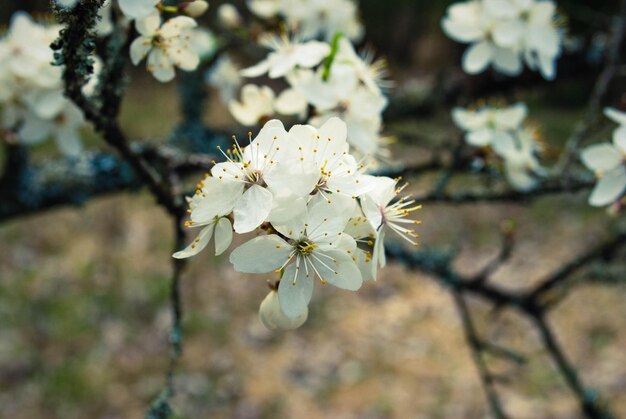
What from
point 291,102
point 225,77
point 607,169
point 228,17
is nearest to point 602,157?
point 607,169

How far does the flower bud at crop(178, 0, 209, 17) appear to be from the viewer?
2.57ft

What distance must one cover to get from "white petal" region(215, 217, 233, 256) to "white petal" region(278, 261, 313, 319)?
77 millimetres

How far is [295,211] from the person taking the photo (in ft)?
1.97

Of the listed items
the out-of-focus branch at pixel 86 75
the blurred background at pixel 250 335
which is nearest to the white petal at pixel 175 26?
the out-of-focus branch at pixel 86 75

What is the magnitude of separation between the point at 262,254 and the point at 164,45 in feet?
1.17

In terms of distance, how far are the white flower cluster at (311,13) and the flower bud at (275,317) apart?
836mm

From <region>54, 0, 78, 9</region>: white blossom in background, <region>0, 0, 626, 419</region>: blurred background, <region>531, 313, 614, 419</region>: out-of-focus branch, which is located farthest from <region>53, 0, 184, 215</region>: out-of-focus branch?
<region>0, 0, 626, 419</region>: blurred background

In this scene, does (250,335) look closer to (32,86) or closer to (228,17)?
(228,17)

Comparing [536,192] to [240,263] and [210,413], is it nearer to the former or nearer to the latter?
[240,263]

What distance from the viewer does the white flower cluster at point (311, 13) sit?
1.35 metres

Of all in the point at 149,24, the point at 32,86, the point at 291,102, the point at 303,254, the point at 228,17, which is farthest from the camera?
the point at 228,17

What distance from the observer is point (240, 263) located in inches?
24.7

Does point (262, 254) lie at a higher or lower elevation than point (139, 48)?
lower

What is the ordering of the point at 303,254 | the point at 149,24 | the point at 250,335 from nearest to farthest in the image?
the point at 303,254, the point at 149,24, the point at 250,335
